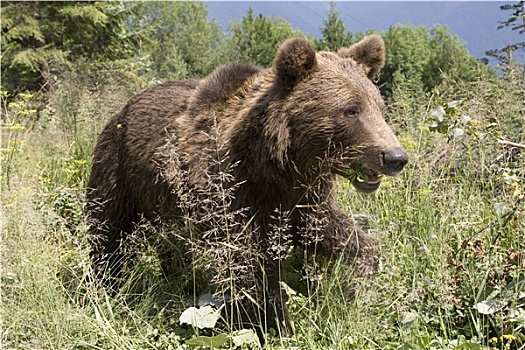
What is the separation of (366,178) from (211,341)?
116cm

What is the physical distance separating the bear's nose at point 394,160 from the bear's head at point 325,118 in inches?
2.5

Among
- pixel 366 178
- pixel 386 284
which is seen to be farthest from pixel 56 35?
pixel 386 284

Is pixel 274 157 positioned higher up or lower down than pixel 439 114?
lower down

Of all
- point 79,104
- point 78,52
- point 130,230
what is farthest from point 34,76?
point 130,230

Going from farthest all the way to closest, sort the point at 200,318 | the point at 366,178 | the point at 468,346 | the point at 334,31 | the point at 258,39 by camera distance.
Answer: the point at 258,39
the point at 334,31
the point at 366,178
the point at 200,318
the point at 468,346

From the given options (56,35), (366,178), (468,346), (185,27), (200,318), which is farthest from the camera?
(185,27)

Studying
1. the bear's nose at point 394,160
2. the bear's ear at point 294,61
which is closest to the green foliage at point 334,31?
the bear's ear at point 294,61

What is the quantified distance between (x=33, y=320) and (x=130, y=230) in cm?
115

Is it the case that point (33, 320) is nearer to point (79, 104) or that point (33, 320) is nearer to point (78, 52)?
point (79, 104)

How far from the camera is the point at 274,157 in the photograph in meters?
3.16

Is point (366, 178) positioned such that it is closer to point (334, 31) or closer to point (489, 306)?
point (489, 306)

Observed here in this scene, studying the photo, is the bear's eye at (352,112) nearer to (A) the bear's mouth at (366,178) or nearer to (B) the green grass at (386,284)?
(A) the bear's mouth at (366,178)

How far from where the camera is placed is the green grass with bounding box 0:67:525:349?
106 inches

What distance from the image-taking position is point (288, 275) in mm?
3666
